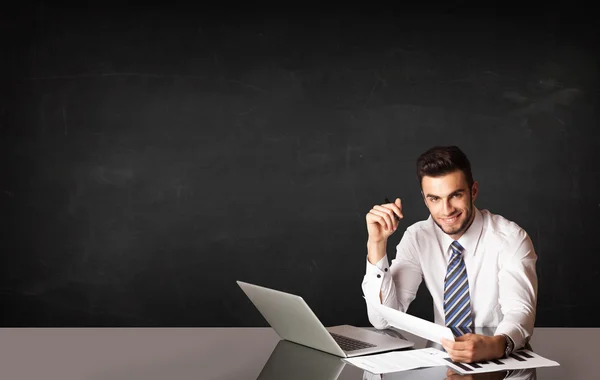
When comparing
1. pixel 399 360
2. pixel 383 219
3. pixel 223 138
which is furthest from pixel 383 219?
pixel 223 138

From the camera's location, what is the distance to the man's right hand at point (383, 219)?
202 cm

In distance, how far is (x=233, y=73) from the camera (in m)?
4.17

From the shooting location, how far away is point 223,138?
4.18m

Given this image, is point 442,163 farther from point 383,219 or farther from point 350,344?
point 350,344

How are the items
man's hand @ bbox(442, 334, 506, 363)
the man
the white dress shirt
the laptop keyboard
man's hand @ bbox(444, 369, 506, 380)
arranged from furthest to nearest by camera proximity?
the man → the white dress shirt → the laptop keyboard → man's hand @ bbox(442, 334, 506, 363) → man's hand @ bbox(444, 369, 506, 380)

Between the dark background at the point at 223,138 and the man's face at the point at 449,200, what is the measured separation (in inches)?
75.0

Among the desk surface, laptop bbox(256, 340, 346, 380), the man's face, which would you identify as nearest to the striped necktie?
the man's face

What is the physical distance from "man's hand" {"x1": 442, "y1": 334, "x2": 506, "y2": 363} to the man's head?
2.32 ft

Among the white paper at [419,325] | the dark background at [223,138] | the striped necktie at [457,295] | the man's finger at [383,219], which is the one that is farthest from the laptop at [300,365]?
the dark background at [223,138]

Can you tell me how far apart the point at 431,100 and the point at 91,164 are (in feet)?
6.29

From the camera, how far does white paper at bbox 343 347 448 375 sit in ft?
4.79

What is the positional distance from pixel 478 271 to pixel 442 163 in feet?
1.18

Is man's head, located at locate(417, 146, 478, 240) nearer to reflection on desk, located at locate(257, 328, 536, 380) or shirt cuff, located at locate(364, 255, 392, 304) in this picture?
shirt cuff, located at locate(364, 255, 392, 304)

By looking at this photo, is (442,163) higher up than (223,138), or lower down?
lower down
